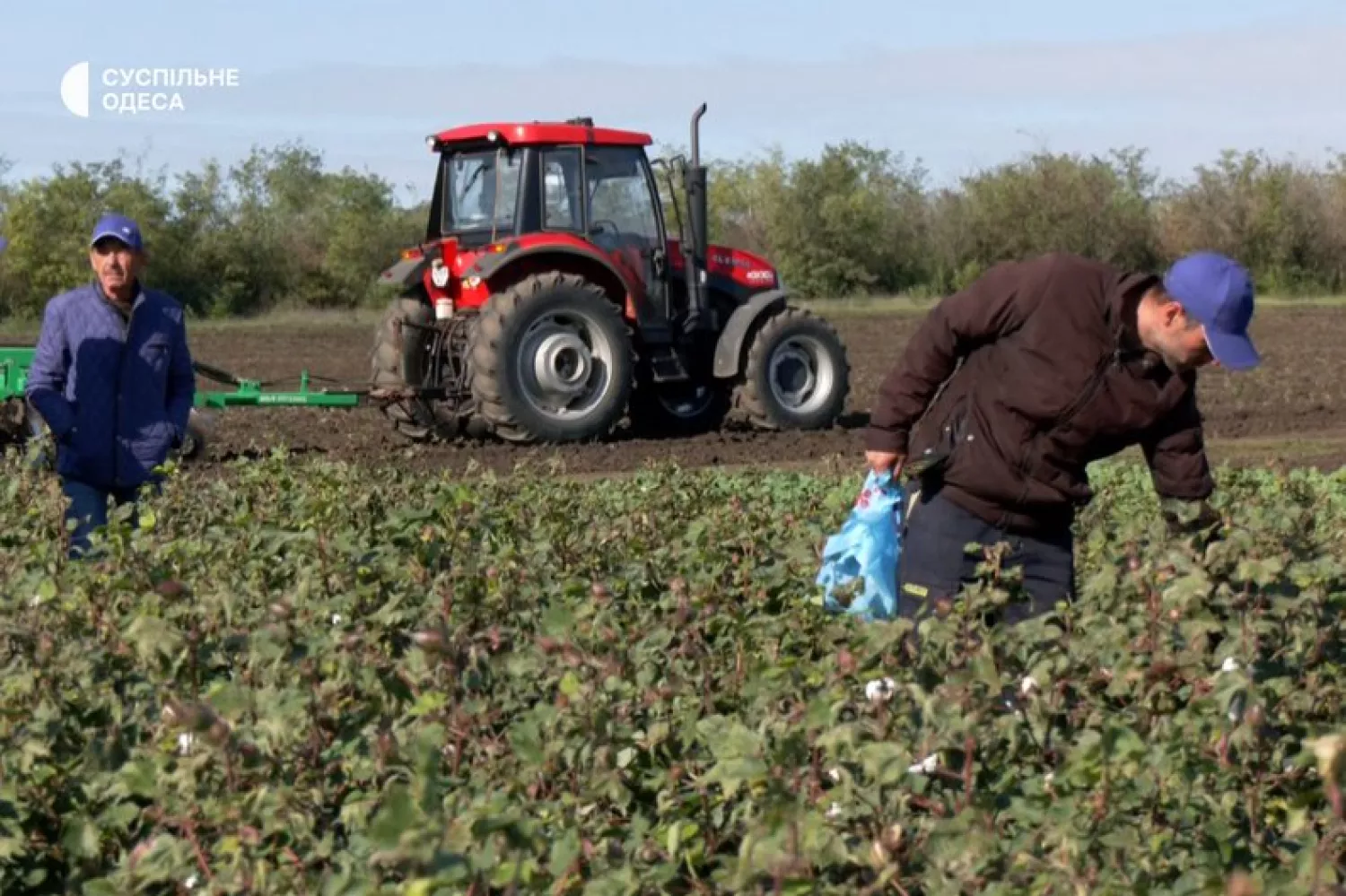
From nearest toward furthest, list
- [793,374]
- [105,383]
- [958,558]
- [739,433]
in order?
1. [958,558]
2. [105,383]
3. [739,433]
4. [793,374]

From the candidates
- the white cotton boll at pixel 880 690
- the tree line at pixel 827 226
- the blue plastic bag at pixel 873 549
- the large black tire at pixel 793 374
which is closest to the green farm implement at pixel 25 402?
the large black tire at pixel 793 374

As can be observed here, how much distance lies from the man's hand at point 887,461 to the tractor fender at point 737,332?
898cm

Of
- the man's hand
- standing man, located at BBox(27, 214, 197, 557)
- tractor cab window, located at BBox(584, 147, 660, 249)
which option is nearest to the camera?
the man's hand

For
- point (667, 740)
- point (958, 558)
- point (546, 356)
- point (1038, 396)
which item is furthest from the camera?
point (546, 356)

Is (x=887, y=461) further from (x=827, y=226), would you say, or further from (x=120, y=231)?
(x=827, y=226)

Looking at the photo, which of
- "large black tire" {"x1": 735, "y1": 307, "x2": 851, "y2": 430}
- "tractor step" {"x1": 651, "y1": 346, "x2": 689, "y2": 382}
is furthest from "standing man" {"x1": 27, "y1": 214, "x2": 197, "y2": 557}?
"large black tire" {"x1": 735, "y1": 307, "x2": 851, "y2": 430}

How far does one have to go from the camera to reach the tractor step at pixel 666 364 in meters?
14.1

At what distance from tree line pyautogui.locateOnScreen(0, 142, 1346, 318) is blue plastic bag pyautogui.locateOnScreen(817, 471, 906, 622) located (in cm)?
3507

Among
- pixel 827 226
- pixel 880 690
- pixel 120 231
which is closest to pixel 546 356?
pixel 120 231

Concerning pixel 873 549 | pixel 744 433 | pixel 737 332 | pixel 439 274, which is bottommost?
pixel 744 433

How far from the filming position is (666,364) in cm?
1415

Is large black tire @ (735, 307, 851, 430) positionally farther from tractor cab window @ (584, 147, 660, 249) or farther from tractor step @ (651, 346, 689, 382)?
tractor cab window @ (584, 147, 660, 249)

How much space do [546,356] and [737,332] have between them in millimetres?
1387

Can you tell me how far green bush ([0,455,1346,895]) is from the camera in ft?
8.98
